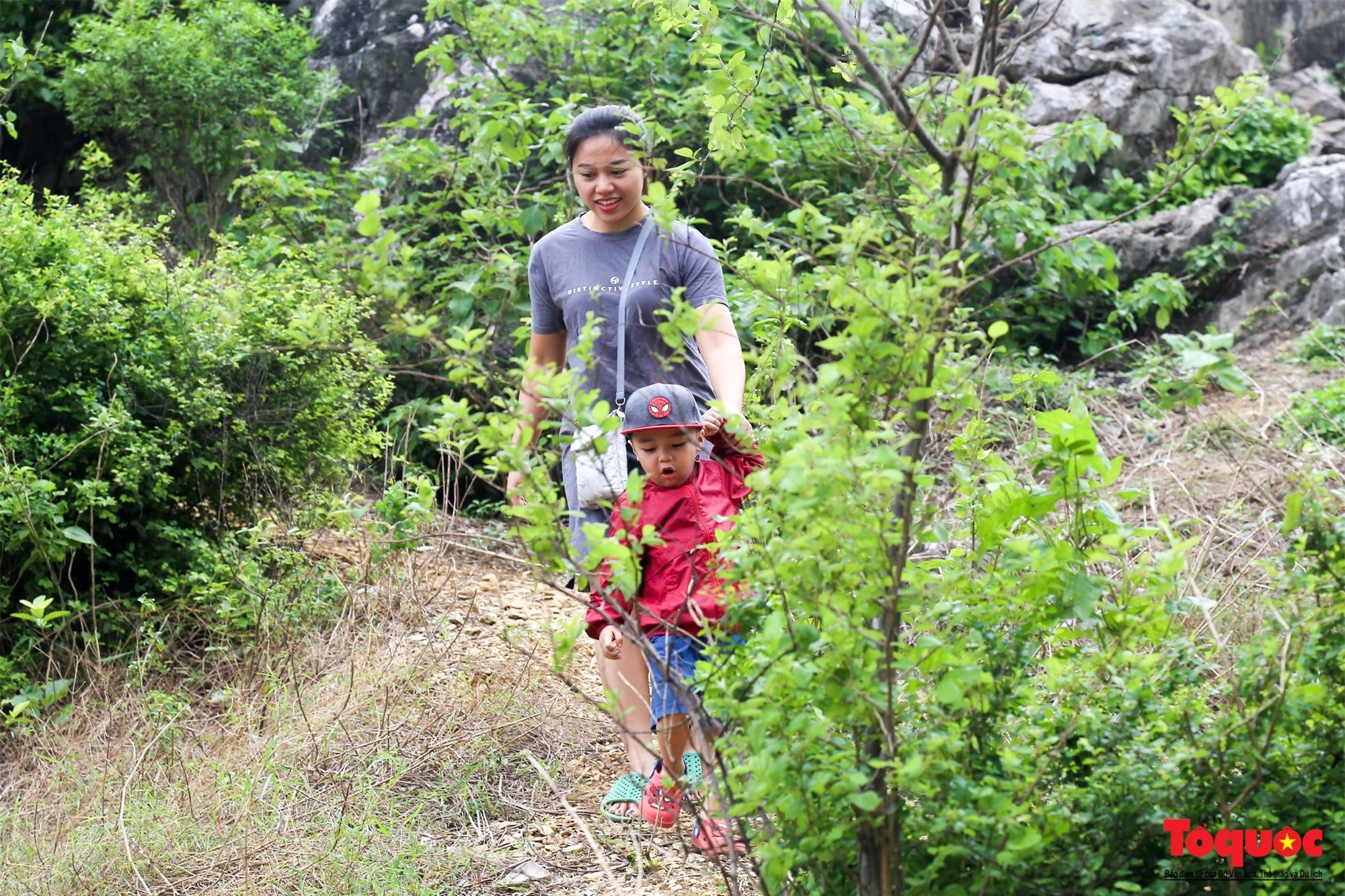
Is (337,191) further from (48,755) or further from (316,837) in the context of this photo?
(316,837)

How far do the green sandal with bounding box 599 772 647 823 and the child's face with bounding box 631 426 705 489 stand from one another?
83 cm

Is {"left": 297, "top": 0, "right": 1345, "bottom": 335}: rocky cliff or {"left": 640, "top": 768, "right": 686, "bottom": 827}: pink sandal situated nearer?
{"left": 640, "top": 768, "right": 686, "bottom": 827}: pink sandal

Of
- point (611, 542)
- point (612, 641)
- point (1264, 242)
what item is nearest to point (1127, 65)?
point (1264, 242)

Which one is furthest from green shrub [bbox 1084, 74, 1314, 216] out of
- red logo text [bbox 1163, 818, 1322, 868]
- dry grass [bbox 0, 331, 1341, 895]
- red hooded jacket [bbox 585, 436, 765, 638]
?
red logo text [bbox 1163, 818, 1322, 868]

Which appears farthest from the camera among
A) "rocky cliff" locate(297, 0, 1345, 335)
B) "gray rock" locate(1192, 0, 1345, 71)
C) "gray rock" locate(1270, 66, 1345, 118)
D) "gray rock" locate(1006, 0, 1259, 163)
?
"gray rock" locate(1192, 0, 1345, 71)

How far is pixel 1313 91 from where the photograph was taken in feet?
33.9

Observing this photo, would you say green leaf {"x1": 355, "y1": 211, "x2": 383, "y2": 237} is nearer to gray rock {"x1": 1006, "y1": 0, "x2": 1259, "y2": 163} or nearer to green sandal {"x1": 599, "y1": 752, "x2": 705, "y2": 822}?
green sandal {"x1": 599, "y1": 752, "x2": 705, "y2": 822}

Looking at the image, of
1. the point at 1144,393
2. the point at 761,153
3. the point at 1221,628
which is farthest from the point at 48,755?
the point at 1144,393

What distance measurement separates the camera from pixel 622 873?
3.27 meters

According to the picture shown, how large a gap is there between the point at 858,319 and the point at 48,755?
3246mm

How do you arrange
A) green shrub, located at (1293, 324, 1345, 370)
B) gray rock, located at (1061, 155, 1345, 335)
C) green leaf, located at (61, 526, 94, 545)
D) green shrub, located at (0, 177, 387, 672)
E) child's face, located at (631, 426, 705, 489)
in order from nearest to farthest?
child's face, located at (631, 426, 705, 489) < green leaf, located at (61, 526, 94, 545) < green shrub, located at (0, 177, 387, 672) < green shrub, located at (1293, 324, 1345, 370) < gray rock, located at (1061, 155, 1345, 335)

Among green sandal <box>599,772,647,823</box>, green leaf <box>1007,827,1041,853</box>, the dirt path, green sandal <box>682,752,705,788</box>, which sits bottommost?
the dirt path

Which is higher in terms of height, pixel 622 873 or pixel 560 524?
pixel 560 524

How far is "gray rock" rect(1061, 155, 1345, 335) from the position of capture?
7.79 m
